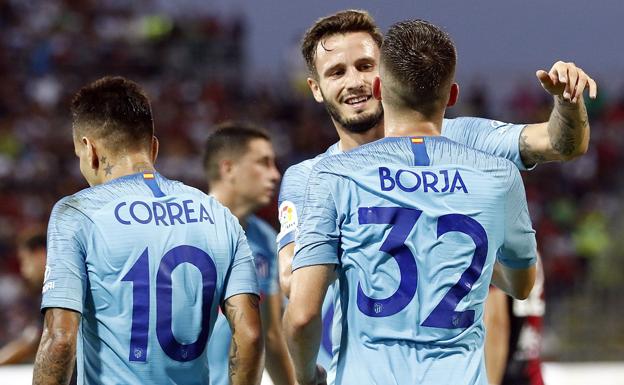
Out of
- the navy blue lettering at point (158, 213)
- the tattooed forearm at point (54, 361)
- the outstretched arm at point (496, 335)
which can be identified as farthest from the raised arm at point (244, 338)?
the outstretched arm at point (496, 335)

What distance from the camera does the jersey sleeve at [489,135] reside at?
3920mm

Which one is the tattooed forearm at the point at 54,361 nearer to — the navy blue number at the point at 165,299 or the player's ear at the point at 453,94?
the navy blue number at the point at 165,299

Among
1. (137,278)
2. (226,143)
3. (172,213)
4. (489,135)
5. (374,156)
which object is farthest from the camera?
(226,143)

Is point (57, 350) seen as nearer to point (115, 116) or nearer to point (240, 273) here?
point (240, 273)

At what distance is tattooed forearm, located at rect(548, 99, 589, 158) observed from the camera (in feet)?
12.2

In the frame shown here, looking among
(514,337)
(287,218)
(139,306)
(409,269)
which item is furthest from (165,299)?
(514,337)

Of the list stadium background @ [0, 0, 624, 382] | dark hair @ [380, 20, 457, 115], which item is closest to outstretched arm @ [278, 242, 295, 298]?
dark hair @ [380, 20, 457, 115]

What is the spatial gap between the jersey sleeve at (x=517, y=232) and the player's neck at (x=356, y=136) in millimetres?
1059

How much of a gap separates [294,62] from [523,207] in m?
14.5

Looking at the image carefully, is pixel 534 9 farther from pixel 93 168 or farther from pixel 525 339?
pixel 93 168

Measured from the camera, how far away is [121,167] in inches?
154

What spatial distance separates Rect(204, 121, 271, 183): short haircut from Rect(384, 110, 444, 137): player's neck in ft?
10.9

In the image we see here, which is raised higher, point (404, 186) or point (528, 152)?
point (528, 152)

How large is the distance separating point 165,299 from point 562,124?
1527mm
